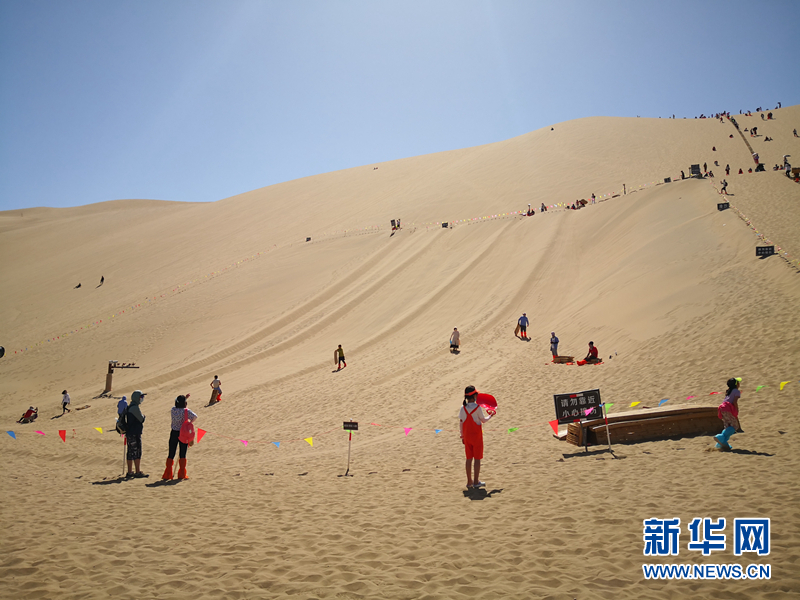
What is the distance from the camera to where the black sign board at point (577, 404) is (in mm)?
8836

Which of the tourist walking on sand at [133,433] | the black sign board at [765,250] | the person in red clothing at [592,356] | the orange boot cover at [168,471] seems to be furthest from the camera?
the black sign board at [765,250]

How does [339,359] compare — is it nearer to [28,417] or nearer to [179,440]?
[179,440]

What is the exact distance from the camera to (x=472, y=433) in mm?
7059

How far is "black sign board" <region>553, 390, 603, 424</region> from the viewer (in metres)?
8.84

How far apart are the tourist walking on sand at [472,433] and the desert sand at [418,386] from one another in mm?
308

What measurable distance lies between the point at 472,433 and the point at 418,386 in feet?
27.5

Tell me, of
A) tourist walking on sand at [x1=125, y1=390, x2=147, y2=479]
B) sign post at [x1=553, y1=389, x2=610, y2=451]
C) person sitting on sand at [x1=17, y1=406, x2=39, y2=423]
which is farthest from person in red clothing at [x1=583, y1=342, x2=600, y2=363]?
person sitting on sand at [x1=17, y1=406, x2=39, y2=423]

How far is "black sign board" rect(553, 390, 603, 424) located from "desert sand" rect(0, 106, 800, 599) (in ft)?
2.12

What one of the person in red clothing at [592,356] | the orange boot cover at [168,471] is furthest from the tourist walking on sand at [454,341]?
the orange boot cover at [168,471]

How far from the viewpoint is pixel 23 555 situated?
4.94m

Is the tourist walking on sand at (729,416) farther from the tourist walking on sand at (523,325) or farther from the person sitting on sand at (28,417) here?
the person sitting on sand at (28,417)

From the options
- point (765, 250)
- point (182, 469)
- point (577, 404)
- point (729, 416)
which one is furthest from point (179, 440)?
point (765, 250)

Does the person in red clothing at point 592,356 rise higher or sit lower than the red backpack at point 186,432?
higher

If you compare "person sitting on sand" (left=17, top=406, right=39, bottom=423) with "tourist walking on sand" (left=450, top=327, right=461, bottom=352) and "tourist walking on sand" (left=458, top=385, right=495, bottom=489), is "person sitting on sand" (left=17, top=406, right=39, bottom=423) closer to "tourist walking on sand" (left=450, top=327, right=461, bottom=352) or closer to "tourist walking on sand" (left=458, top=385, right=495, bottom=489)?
"tourist walking on sand" (left=450, top=327, right=461, bottom=352)
